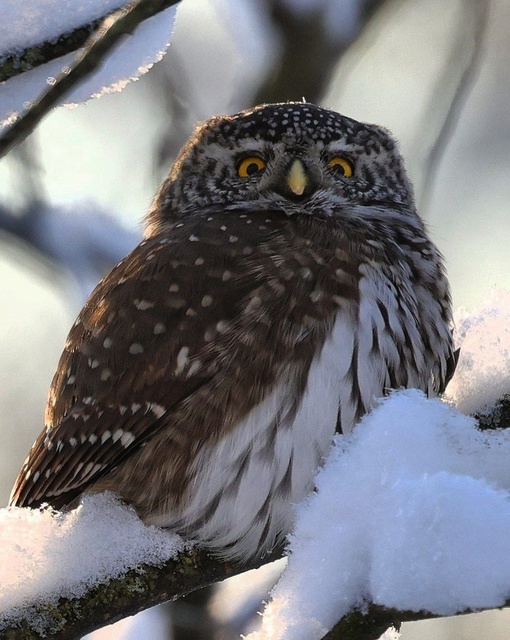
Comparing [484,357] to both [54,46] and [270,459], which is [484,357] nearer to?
[270,459]

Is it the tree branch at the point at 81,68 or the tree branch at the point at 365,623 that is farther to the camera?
the tree branch at the point at 81,68

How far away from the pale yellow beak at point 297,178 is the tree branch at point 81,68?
1.26 metres

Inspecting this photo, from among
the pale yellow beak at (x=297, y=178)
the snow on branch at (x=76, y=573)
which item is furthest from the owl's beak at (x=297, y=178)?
the snow on branch at (x=76, y=573)

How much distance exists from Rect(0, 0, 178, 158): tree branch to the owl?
92cm

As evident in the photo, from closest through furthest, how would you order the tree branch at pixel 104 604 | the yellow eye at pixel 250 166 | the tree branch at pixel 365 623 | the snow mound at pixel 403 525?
the snow mound at pixel 403 525
the tree branch at pixel 365 623
the tree branch at pixel 104 604
the yellow eye at pixel 250 166

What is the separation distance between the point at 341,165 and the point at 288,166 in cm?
30

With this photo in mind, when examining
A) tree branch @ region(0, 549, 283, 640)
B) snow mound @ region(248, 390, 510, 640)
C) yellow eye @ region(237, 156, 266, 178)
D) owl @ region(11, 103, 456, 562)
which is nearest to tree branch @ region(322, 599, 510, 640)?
snow mound @ region(248, 390, 510, 640)

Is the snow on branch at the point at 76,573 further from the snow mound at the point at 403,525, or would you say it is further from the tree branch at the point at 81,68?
the tree branch at the point at 81,68

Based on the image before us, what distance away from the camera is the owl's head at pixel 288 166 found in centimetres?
340

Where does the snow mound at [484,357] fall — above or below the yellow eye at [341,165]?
below

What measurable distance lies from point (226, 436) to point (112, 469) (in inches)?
15.1

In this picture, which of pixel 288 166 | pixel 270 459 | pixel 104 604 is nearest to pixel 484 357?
pixel 270 459

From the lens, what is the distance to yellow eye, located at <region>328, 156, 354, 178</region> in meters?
3.63

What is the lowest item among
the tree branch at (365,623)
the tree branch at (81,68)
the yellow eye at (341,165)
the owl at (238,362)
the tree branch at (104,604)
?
the tree branch at (104,604)
